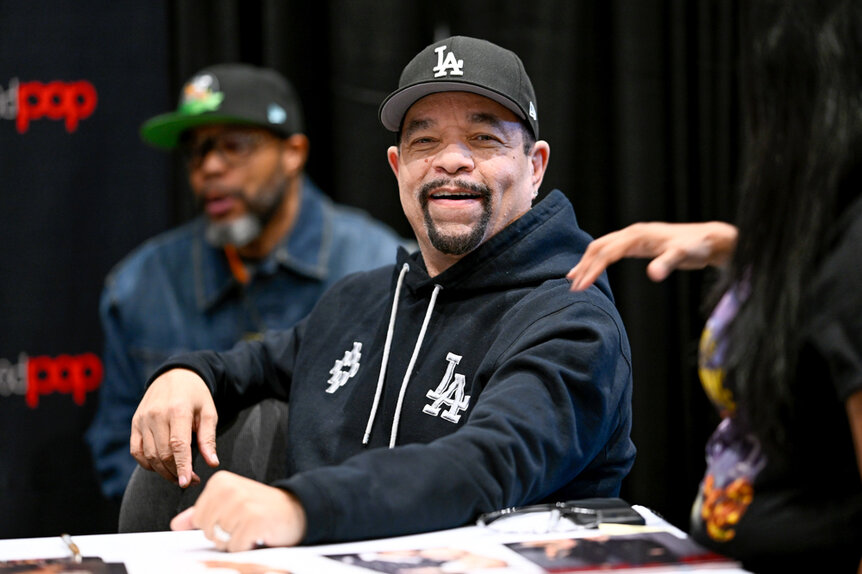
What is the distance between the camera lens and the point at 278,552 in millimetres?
1188

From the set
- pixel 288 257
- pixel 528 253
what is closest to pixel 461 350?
pixel 528 253

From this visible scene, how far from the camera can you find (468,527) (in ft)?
4.32

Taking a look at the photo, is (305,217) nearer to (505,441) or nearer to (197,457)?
(197,457)

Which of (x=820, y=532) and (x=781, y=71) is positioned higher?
(x=781, y=71)

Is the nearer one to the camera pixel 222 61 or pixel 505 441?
pixel 505 441

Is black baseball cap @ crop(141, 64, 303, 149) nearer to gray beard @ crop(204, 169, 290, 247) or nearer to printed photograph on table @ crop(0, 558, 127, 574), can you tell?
gray beard @ crop(204, 169, 290, 247)

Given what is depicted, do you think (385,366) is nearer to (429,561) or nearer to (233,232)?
(429,561)

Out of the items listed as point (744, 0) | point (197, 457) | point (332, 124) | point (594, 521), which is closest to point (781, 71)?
point (594, 521)

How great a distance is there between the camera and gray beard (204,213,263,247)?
2.93 m

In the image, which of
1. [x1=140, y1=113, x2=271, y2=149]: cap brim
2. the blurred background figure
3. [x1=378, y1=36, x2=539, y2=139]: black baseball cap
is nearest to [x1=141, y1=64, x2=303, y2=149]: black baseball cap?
[x1=140, y1=113, x2=271, y2=149]: cap brim

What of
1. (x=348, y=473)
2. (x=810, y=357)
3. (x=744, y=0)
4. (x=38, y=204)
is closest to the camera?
(x=810, y=357)

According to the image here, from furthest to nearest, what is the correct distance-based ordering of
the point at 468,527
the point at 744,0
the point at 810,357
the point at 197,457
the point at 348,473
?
1. the point at 744,0
2. the point at 197,457
3. the point at 468,527
4. the point at 348,473
5. the point at 810,357

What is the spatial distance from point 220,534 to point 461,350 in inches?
22.1

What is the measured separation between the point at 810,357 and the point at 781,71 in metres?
0.27
